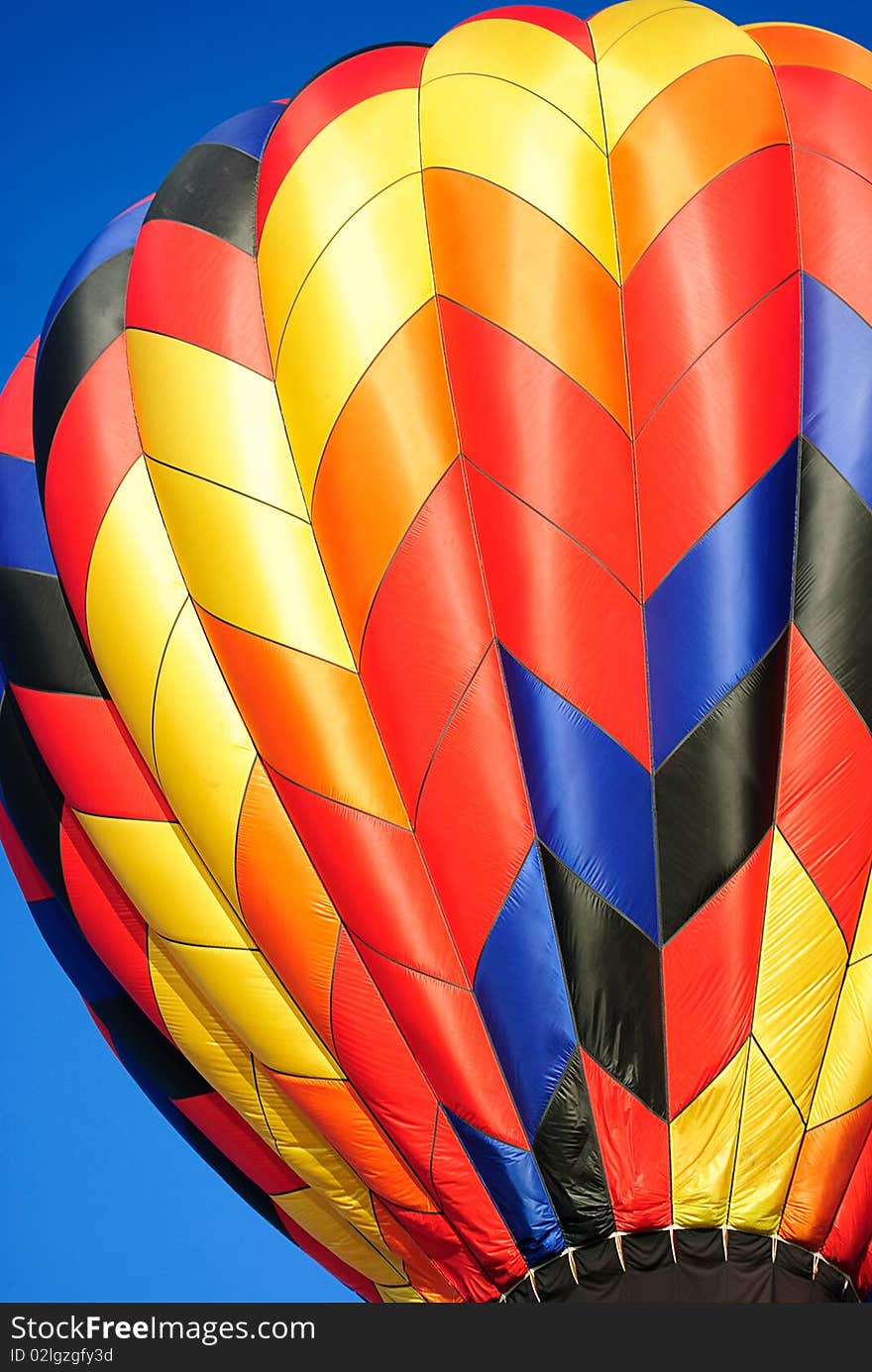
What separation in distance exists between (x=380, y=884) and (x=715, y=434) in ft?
5.02

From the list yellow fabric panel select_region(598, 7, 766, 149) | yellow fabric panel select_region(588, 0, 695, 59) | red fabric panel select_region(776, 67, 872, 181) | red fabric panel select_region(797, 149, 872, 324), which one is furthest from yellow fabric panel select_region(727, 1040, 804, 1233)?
yellow fabric panel select_region(588, 0, 695, 59)

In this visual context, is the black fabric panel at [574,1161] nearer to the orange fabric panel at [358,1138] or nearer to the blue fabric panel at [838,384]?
the orange fabric panel at [358,1138]

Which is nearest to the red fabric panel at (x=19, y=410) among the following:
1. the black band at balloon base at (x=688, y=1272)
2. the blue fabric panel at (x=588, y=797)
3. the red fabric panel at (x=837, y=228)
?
the blue fabric panel at (x=588, y=797)

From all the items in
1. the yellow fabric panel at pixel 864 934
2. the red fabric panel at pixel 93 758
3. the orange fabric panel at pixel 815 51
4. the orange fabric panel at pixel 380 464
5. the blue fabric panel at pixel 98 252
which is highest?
the orange fabric panel at pixel 815 51

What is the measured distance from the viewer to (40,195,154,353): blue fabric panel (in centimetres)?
509

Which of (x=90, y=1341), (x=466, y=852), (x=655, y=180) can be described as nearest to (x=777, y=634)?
(x=466, y=852)

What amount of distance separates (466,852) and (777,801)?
2.72 ft

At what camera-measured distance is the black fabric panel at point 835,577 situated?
4117 mm

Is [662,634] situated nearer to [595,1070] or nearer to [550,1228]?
[595,1070]

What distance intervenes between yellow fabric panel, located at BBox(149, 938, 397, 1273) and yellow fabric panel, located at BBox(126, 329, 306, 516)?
A: 1440 millimetres

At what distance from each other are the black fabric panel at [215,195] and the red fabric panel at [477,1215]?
2720 millimetres

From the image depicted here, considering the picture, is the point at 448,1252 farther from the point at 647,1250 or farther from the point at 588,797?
the point at 588,797

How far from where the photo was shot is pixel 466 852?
13.3ft

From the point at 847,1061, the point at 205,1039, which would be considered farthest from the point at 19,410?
the point at 847,1061
